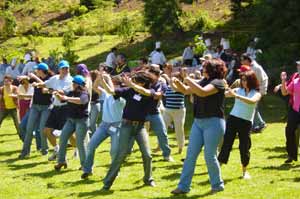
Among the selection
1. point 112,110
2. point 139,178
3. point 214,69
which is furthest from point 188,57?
point 214,69

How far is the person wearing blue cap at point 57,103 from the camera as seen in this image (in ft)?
35.9

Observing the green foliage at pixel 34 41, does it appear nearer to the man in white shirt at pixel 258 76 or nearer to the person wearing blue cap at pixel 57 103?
the man in white shirt at pixel 258 76

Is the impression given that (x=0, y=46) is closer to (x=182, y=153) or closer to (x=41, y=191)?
(x=182, y=153)

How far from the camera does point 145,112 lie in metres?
8.59

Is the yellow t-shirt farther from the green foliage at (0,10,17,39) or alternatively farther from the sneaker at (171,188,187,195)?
the green foliage at (0,10,17,39)

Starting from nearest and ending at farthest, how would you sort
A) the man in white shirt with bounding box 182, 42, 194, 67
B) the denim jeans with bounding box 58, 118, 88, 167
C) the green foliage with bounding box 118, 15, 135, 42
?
the denim jeans with bounding box 58, 118, 88, 167 → the man in white shirt with bounding box 182, 42, 194, 67 → the green foliage with bounding box 118, 15, 135, 42

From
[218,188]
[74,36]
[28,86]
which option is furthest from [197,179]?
[74,36]

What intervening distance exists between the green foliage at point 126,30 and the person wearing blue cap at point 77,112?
22.6 meters

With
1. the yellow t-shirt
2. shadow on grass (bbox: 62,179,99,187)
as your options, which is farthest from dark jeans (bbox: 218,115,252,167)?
the yellow t-shirt

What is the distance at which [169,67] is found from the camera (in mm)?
→ 11547

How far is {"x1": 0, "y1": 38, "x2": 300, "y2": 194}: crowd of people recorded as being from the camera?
8109 mm

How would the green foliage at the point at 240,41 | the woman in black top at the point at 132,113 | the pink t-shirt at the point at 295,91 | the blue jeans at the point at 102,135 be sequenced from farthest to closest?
the green foliage at the point at 240,41 < the pink t-shirt at the point at 295,91 < the blue jeans at the point at 102,135 < the woman in black top at the point at 132,113

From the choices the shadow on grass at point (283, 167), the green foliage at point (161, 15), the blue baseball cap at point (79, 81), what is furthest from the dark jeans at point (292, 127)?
the green foliage at point (161, 15)

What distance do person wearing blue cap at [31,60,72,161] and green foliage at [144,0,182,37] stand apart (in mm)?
19789
